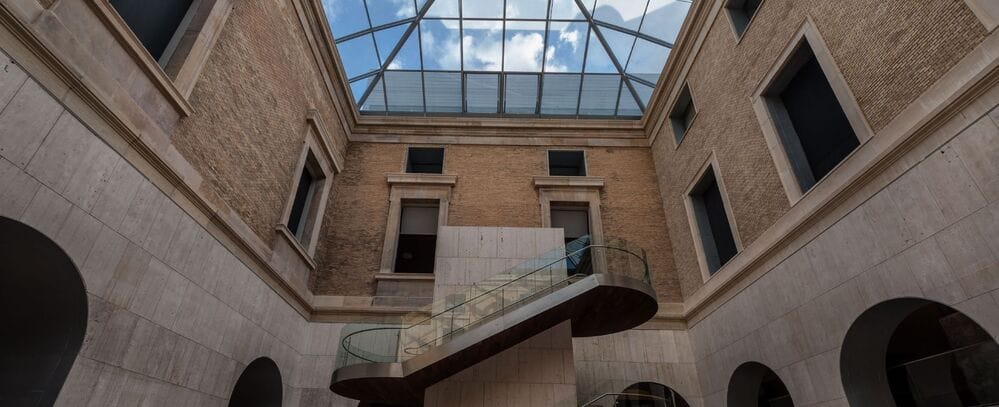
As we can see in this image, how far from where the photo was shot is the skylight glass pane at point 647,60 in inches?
666

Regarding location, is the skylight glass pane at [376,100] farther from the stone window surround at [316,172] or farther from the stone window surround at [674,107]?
the stone window surround at [674,107]

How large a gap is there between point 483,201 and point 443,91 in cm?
586

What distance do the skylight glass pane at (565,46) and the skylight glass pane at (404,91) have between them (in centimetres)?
551

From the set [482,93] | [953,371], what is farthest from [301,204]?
[953,371]

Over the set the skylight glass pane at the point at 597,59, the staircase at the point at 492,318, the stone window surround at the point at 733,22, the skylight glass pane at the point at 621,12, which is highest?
the skylight glass pane at the point at 621,12

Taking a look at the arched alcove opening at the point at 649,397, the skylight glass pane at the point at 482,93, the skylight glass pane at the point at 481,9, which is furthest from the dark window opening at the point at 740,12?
the arched alcove opening at the point at 649,397

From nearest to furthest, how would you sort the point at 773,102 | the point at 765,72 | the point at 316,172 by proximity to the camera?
the point at 765,72
the point at 773,102
the point at 316,172

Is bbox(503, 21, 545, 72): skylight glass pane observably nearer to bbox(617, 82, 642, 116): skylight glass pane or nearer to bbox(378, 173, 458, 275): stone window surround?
bbox(617, 82, 642, 116): skylight glass pane

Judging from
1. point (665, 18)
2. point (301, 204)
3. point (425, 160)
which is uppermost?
point (665, 18)

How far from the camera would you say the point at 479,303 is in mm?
9766

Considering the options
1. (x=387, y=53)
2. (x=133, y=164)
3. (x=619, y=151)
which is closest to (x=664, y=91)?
(x=619, y=151)

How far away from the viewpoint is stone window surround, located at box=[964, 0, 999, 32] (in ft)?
18.8

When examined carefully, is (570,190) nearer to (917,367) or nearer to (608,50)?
(608,50)

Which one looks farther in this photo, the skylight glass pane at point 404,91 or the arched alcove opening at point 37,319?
the skylight glass pane at point 404,91
